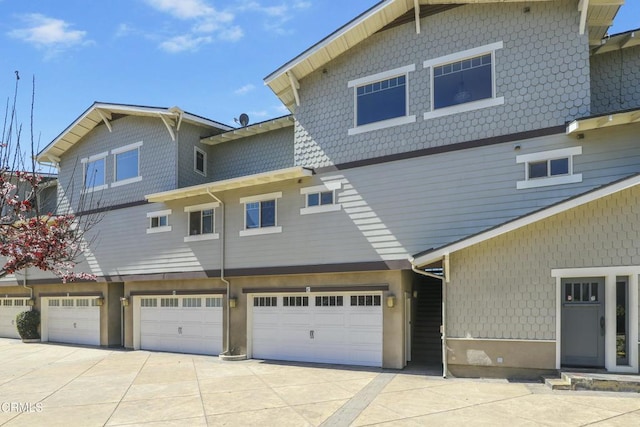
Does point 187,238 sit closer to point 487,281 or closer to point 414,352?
point 414,352

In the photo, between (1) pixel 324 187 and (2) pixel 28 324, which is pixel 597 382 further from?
(2) pixel 28 324

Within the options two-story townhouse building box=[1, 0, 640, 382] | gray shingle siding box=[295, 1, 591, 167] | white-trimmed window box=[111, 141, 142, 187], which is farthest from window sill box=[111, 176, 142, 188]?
gray shingle siding box=[295, 1, 591, 167]

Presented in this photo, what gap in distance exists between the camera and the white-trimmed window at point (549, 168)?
34.4 feet

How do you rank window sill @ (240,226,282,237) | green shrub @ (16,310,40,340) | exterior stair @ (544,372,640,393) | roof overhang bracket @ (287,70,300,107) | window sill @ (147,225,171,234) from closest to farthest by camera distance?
exterior stair @ (544,372,640,393), roof overhang bracket @ (287,70,300,107), window sill @ (240,226,282,237), window sill @ (147,225,171,234), green shrub @ (16,310,40,340)

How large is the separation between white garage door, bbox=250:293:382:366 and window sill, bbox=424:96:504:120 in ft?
16.4

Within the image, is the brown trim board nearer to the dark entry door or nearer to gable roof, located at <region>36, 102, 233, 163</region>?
the dark entry door

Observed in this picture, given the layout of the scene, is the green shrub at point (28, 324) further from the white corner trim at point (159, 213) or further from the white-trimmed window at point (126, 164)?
the white corner trim at point (159, 213)

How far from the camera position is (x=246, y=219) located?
15.0 metres

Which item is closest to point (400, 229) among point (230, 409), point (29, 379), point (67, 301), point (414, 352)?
point (414, 352)

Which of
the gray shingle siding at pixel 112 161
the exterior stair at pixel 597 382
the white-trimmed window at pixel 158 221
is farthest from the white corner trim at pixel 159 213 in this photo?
the exterior stair at pixel 597 382

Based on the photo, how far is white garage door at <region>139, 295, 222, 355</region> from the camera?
15.9 meters

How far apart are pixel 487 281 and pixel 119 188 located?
14.0 m

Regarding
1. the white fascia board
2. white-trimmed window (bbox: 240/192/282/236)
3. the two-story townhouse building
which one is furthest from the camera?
white-trimmed window (bbox: 240/192/282/236)

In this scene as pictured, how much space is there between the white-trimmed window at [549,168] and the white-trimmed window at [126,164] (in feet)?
43.6
